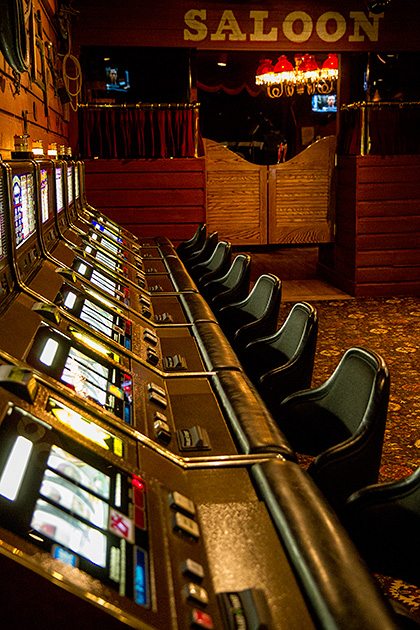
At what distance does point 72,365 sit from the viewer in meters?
1.62

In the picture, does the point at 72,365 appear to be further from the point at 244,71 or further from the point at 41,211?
the point at 244,71

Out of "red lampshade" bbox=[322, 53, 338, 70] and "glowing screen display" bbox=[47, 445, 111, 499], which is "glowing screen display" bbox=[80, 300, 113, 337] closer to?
"glowing screen display" bbox=[47, 445, 111, 499]

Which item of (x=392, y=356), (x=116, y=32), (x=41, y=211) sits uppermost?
(x=116, y=32)

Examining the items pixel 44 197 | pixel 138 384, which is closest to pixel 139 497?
pixel 138 384

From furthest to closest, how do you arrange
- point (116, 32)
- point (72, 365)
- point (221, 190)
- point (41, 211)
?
point (221, 190)
point (116, 32)
point (41, 211)
point (72, 365)

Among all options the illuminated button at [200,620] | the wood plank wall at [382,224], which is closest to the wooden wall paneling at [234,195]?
the wood plank wall at [382,224]

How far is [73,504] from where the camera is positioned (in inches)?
38.8

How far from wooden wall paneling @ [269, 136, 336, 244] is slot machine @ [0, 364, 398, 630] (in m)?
6.71

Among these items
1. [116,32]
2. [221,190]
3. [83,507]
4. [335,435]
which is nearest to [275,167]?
[221,190]

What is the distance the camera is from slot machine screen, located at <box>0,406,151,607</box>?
2.87ft

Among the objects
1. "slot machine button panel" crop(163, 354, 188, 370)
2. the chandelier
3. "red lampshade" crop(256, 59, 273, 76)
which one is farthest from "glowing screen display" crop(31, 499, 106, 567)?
"red lampshade" crop(256, 59, 273, 76)

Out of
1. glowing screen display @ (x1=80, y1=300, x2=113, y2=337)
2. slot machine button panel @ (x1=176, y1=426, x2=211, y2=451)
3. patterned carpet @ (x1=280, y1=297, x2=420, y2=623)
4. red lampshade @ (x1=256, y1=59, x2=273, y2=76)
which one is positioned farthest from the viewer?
red lampshade @ (x1=256, y1=59, x2=273, y2=76)

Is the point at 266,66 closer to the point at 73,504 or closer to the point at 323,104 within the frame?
the point at 323,104

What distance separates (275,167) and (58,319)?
20.5 feet
